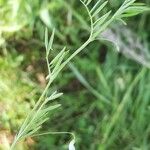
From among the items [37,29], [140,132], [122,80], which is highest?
[37,29]

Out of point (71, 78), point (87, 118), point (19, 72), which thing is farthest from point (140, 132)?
point (19, 72)

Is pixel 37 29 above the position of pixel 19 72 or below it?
above

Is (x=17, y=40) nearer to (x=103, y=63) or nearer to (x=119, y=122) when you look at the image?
(x=103, y=63)

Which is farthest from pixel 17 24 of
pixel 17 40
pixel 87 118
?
pixel 87 118

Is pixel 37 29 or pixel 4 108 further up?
pixel 37 29

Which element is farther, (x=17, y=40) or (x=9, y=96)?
(x=17, y=40)

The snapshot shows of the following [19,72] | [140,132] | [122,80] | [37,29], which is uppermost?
[37,29]

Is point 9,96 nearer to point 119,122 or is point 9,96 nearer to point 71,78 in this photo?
point 71,78

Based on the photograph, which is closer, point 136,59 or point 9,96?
point 9,96
